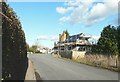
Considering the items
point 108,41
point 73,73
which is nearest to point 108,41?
point 108,41

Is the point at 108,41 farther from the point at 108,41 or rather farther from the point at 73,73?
the point at 73,73

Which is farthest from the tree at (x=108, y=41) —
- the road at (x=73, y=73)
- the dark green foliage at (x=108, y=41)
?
the road at (x=73, y=73)

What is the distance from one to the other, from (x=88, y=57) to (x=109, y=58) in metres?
9.42

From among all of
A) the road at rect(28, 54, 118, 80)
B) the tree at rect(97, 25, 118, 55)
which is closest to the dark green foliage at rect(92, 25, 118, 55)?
the tree at rect(97, 25, 118, 55)

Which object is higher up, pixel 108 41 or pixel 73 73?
pixel 108 41

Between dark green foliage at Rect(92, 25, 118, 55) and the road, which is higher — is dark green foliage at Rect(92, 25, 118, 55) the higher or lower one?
the higher one

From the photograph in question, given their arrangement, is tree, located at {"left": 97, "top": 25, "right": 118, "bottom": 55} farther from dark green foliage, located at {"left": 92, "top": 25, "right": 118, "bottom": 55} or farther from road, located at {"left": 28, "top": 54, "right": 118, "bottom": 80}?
road, located at {"left": 28, "top": 54, "right": 118, "bottom": 80}

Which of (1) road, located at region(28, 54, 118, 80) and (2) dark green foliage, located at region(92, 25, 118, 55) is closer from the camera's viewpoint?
(1) road, located at region(28, 54, 118, 80)

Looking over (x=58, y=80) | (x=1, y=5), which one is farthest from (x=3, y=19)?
(x=58, y=80)

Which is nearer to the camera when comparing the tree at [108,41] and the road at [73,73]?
the road at [73,73]

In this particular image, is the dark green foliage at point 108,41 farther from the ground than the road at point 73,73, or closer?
farther from the ground

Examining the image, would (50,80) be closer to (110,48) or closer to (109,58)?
(109,58)

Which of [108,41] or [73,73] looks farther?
[108,41]

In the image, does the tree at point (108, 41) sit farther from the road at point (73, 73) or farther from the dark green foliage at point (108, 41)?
the road at point (73, 73)
